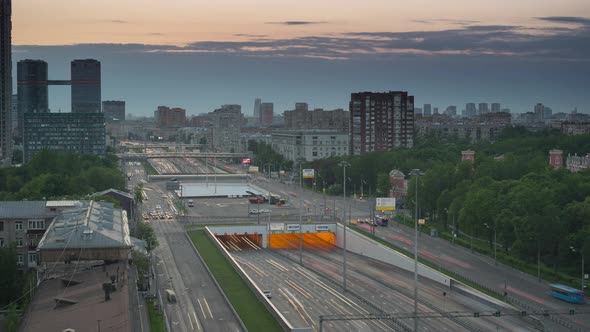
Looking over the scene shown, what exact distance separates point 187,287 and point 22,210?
1192 cm

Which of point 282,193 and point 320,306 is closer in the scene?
point 320,306

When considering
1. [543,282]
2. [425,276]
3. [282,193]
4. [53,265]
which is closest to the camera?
[53,265]

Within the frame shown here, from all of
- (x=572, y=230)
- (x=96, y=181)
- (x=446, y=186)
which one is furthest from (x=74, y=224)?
(x=96, y=181)

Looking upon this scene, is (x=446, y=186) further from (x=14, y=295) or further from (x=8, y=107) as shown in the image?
(x=8, y=107)

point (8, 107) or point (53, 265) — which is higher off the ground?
point (8, 107)

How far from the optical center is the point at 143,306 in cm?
3488

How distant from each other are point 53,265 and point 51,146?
5242 inches

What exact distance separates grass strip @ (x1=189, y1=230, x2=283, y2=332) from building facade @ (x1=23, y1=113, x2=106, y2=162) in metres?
107

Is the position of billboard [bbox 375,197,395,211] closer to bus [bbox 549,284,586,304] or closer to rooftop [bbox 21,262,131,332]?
bus [bbox 549,284,586,304]

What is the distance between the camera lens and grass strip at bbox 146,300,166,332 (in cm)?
3494

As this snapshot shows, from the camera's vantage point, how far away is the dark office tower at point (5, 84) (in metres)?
149

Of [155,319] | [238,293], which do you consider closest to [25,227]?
[238,293]

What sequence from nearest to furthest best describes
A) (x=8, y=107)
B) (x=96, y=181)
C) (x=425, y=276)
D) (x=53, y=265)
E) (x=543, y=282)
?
(x=53, y=265) → (x=543, y=282) → (x=425, y=276) → (x=96, y=181) → (x=8, y=107)

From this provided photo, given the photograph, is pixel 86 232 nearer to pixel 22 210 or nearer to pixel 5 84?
pixel 22 210
